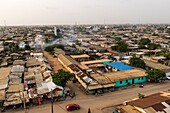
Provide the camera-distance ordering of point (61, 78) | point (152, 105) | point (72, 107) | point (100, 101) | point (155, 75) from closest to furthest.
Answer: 1. point (152, 105)
2. point (72, 107)
3. point (100, 101)
4. point (61, 78)
5. point (155, 75)

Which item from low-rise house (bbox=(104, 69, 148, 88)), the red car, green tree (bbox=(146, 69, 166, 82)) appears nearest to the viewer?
the red car

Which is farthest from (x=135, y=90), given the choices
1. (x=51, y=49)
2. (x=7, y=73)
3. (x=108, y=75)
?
(x=51, y=49)

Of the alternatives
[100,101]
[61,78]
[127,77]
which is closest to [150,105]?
[100,101]

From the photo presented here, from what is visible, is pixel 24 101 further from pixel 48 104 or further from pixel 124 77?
pixel 124 77

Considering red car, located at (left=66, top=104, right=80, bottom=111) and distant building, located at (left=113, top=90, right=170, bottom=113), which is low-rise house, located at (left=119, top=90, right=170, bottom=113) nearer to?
distant building, located at (left=113, top=90, right=170, bottom=113)

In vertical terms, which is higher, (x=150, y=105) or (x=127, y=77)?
(x=150, y=105)

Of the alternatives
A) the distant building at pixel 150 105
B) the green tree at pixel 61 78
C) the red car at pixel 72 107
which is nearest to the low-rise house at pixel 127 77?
the green tree at pixel 61 78

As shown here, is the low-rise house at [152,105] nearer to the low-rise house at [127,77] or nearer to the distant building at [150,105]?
the distant building at [150,105]

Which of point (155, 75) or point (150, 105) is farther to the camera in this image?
point (155, 75)

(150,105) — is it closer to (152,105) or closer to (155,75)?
(152,105)

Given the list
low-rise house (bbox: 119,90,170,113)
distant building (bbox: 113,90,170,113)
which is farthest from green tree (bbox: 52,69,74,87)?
low-rise house (bbox: 119,90,170,113)

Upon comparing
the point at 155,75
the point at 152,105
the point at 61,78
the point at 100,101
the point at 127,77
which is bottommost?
the point at 100,101
